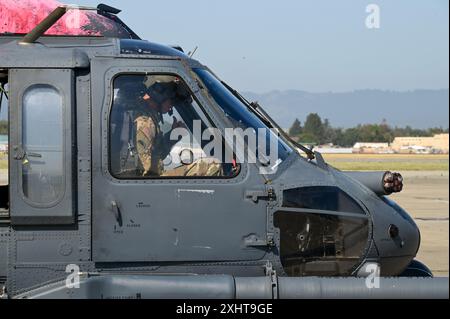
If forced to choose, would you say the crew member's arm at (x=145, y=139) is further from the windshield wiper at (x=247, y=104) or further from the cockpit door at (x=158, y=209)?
the windshield wiper at (x=247, y=104)

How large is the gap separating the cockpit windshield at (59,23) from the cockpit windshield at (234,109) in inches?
37.3

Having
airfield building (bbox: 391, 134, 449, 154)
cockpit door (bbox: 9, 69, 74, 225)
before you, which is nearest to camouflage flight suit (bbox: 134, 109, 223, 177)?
cockpit door (bbox: 9, 69, 74, 225)

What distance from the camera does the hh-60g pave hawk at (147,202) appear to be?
4.86 metres

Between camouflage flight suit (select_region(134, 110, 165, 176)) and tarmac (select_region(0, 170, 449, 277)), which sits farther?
tarmac (select_region(0, 170, 449, 277))

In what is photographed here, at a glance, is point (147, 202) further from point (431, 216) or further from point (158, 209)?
point (431, 216)

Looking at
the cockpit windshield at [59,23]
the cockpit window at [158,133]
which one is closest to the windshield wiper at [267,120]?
the cockpit window at [158,133]

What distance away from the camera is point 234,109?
5.43 metres

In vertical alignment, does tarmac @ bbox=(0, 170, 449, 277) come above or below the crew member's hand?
below

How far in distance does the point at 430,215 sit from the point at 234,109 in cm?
1425

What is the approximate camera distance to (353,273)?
5.29 meters

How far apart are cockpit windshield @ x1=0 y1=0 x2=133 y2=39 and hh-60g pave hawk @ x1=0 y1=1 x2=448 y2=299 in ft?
2.06

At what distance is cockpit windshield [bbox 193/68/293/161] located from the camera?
535 cm

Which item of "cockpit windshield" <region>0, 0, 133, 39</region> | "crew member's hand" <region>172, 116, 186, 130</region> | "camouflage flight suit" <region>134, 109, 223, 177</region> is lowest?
"camouflage flight suit" <region>134, 109, 223, 177</region>

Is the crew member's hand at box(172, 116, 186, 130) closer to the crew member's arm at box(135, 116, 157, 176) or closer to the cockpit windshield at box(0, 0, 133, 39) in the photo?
the crew member's arm at box(135, 116, 157, 176)
